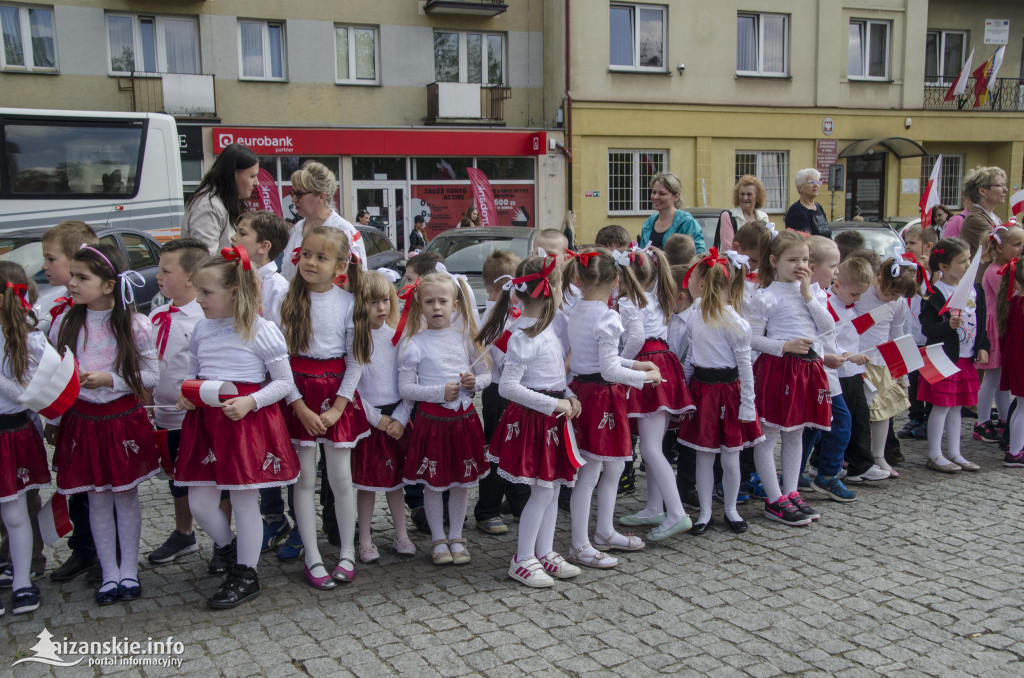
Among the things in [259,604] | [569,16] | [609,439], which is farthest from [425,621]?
[569,16]

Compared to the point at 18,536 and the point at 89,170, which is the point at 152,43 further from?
the point at 18,536

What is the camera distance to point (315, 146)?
68.6 feet

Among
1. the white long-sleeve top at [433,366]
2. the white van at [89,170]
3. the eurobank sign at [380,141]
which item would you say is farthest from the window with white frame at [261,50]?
the white long-sleeve top at [433,366]

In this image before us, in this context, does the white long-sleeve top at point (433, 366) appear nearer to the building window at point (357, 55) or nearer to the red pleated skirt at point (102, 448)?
the red pleated skirt at point (102, 448)

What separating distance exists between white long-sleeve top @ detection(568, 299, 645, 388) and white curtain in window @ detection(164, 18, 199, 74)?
61.1ft

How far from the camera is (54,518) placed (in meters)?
4.11

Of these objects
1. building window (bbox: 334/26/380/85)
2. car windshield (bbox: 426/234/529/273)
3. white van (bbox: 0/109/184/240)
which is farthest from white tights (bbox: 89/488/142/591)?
building window (bbox: 334/26/380/85)

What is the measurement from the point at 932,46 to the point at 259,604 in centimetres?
2871

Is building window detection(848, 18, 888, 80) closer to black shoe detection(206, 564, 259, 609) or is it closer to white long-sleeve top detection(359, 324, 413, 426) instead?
white long-sleeve top detection(359, 324, 413, 426)

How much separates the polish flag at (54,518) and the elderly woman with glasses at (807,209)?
576 centimetres

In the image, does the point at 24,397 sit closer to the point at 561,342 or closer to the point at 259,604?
the point at 259,604

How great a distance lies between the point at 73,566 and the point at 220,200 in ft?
7.23

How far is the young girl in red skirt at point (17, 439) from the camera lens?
3861mm

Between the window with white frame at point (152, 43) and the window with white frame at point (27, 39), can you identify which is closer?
the window with white frame at point (27, 39)
